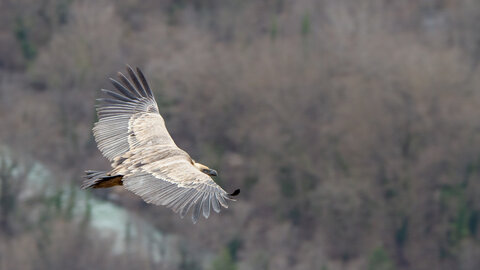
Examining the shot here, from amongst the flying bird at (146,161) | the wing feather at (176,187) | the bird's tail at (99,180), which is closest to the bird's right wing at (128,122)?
the flying bird at (146,161)

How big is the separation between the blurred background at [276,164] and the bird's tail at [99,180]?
90.5ft

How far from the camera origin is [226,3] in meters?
57.2

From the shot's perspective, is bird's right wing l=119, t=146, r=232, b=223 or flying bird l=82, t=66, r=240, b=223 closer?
bird's right wing l=119, t=146, r=232, b=223

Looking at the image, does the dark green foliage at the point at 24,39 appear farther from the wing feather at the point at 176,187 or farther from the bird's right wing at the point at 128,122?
the wing feather at the point at 176,187

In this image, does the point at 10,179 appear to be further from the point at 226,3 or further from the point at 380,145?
the point at 226,3

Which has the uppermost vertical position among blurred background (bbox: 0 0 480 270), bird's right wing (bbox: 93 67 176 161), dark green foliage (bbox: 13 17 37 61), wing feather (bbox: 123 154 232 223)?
bird's right wing (bbox: 93 67 176 161)

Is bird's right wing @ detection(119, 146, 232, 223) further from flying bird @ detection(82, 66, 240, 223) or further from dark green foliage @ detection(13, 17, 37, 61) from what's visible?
dark green foliage @ detection(13, 17, 37, 61)

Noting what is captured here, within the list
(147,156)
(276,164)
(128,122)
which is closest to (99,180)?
(147,156)

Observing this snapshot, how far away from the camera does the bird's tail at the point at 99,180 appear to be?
12.5m

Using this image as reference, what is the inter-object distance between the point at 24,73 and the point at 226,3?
454 inches

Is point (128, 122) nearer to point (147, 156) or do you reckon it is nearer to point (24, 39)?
point (147, 156)

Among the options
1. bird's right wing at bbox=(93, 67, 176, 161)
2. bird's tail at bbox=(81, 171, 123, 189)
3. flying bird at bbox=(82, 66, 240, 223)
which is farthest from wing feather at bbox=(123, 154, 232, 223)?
bird's right wing at bbox=(93, 67, 176, 161)

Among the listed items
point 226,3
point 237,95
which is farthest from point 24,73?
point 237,95

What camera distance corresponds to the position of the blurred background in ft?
138
